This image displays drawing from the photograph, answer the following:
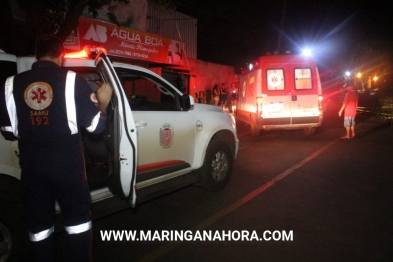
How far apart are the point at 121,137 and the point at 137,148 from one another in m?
0.24

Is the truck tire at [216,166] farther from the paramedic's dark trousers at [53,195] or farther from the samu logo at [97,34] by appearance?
the samu logo at [97,34]

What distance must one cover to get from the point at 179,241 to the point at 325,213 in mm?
2064

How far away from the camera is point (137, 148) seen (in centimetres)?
365

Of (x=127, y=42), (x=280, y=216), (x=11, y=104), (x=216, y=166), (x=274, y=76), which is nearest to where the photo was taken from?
(x=11, y=104)

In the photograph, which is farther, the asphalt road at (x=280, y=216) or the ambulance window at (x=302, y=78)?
the ambulance window at (x=302, y=78)

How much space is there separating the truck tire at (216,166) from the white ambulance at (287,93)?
5.41 m

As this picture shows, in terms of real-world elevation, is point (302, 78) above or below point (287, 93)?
above

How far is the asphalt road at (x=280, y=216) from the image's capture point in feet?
13.1

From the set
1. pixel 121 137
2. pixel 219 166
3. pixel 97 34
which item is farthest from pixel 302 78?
pixel 121 137

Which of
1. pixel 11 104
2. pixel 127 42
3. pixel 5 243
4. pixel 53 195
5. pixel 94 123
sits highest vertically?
pixel 127 42

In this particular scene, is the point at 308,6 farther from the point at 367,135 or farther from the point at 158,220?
the point at 158,220

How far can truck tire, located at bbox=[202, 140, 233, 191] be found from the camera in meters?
5.62

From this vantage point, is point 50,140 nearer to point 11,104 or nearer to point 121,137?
point 11,104

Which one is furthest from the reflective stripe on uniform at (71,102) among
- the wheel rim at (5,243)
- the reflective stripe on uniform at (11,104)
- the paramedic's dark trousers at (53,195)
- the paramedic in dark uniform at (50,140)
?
the wheel rim at (5,243)
